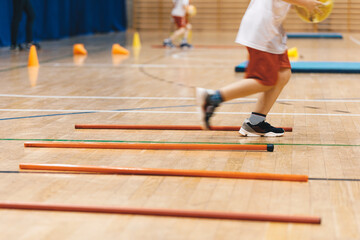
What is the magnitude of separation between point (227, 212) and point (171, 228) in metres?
0.24

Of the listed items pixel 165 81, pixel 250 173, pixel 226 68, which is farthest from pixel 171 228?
pixel 226 68

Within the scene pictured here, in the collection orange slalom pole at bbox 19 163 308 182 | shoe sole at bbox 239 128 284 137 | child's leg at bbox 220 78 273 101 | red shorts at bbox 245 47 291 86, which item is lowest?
shoe sole at bbox 239 128 284 137

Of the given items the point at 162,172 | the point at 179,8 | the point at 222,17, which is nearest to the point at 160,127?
the point at 162,172

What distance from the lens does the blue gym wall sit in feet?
38.4

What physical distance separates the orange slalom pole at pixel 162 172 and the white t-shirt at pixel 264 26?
983 millimetres

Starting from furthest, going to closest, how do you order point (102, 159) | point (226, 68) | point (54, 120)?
point (226, 68)
point (54, 120)
point (102, 159)

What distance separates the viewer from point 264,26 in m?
3.43

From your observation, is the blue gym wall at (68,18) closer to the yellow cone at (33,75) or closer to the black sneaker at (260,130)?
the yellow cone at (33,75)

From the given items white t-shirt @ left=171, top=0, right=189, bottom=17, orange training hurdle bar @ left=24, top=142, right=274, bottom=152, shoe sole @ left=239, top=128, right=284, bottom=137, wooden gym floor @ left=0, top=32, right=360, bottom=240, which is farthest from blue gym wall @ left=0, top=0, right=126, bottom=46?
shoe sole @ left=239, top=128, right=284, bottom=137

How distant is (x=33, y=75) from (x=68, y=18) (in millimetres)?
8269

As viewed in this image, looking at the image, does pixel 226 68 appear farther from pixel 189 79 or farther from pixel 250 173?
pixel 250 173

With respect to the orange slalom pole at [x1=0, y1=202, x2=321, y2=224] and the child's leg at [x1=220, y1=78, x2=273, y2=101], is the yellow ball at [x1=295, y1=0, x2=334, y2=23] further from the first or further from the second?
the orange slalom pole at [x1=0, y1=202, x2=321, y2=224]

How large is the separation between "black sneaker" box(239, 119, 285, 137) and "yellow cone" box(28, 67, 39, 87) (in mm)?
3086

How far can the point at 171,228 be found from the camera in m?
2.14
